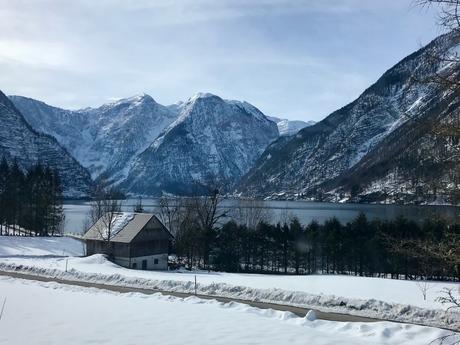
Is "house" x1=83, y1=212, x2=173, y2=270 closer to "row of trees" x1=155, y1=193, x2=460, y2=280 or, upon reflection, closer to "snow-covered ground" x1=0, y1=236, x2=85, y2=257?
"row of trees" x1=155, y1=193, x2=460, y2=280

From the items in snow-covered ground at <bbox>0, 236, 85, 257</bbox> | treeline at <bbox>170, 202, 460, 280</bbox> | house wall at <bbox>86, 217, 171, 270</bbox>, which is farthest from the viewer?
treeline at <bbox>170, 202, 460, 280</bbox>

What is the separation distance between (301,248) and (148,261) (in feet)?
83.5

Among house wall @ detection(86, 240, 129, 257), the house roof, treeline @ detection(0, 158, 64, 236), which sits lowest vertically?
house wall @ detection(86, 240, 129, 257)

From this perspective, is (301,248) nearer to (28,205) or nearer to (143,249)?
(143,249)

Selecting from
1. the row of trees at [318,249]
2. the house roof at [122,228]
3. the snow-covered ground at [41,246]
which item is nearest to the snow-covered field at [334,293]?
the house roof at [122,228]

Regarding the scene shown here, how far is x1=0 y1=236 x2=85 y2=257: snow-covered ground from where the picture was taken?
58.8 m

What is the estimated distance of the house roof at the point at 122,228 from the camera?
5287cm

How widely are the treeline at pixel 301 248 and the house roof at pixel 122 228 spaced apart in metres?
9.96

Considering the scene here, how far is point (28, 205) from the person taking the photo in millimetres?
88750

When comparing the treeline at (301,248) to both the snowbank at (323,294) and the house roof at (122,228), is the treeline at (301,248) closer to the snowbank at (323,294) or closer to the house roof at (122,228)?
the house roof at (122,228)

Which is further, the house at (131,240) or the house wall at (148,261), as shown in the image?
the house at (131,240)

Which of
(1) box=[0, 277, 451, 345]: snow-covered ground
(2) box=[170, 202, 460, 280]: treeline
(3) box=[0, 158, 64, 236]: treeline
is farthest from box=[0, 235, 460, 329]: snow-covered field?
(3) box=[0, 158, 64, 236]: treeline

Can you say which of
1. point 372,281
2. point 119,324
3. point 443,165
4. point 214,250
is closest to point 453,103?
point 443,165

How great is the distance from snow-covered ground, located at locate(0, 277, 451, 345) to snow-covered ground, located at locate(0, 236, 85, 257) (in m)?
43.0
